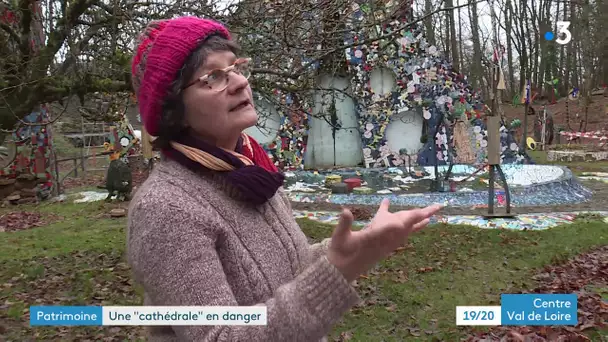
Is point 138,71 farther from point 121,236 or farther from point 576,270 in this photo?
point 121,236

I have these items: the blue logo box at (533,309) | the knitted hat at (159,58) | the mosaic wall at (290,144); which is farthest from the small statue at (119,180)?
the knitted hat at (159,58)

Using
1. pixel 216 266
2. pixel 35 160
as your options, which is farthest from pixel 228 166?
pixel 35 160

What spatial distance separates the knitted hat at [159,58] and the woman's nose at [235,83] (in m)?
0.13

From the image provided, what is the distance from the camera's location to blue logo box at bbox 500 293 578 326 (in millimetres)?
2170

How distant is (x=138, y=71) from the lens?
138 centimetres

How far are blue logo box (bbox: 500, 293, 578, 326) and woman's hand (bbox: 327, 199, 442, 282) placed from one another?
1.15 meters

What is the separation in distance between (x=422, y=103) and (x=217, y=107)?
1341 cm

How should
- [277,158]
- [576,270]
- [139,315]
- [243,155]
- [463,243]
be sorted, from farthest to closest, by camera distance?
1. [277,158]
2. [463,243]
3. [576,270]
4. [243,155]
5. [139,315]

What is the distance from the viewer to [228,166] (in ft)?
4.40

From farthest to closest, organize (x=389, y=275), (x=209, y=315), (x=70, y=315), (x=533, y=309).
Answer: (x=389, y=275) → (x=533, y=309) → (x=70, y=315) → (x=209, y=315)

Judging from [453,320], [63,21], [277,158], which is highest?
A: [63,21]

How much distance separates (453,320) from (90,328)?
10.6ft

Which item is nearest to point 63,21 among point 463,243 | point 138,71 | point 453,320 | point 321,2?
point 321,2

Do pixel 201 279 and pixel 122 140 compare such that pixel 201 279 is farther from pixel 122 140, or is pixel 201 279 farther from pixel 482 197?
pixel 122 140
